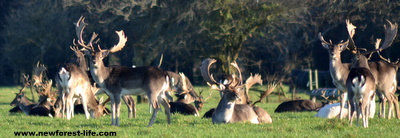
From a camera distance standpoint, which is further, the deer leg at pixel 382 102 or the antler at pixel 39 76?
the antler at pixel 39 76

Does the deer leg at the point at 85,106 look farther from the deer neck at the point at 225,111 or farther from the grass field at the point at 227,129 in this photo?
the deer neck at the point at 225,111

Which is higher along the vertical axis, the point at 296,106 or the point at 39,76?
the point at 39,76

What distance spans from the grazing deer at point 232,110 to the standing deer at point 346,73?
1915 mm

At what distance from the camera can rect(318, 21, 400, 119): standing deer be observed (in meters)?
13.0

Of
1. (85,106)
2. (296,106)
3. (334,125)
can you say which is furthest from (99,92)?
(334,125)

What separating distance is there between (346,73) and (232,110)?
3.11m

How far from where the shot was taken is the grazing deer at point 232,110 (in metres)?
11.4

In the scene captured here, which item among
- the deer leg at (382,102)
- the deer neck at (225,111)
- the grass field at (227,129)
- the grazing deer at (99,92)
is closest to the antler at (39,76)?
the grazing deer at (99,92)

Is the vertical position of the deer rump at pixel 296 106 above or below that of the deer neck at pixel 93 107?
below

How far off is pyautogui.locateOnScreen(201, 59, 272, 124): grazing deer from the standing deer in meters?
1.91

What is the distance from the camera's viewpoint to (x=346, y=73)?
43.6ft

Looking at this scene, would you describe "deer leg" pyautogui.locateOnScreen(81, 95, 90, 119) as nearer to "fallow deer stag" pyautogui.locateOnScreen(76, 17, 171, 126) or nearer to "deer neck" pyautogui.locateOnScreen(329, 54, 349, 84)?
"fallow deer stag" pyautogui.locateOnScreen(76, 17, 171, 126)

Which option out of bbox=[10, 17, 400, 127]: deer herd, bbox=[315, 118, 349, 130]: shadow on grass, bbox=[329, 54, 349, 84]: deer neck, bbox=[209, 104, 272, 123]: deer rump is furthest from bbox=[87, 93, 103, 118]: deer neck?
bbox=[315, 118, 349, 130]: shadow on grass

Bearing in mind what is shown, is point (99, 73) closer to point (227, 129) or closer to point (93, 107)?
point (227, 129)
